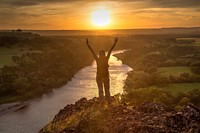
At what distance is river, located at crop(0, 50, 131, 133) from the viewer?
4315 cm

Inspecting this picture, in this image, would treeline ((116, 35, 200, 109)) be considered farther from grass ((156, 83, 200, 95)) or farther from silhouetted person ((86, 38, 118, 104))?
silhouetted person ((86, 38, 118, 104))

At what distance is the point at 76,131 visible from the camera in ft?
64.8

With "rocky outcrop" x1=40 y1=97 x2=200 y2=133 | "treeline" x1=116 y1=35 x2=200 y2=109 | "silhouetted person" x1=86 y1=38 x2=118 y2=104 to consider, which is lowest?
"treeline" x1=116 y1=35 x2=200 y2=109

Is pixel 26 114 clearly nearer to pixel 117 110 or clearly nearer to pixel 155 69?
pixel 117 110

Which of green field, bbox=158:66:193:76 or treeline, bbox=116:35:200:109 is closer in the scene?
treeline, bbox=116:35:200:109

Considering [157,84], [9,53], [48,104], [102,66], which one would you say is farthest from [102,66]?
[9,53]

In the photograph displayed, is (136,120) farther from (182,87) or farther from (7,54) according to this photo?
(7,54)

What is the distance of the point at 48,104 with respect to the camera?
55.9 metres

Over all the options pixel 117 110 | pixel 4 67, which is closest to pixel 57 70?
pixel 4 67

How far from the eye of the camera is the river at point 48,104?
4315cm

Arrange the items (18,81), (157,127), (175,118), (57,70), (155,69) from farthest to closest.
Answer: (57,70)
(155,69)
(18,81)
(175,118)
(157,127)

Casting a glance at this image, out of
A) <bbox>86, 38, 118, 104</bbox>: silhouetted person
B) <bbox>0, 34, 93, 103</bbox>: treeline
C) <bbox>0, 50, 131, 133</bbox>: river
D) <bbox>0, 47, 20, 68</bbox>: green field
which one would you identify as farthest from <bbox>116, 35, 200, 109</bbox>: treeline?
<bbox>0, 47, 20, 68</bbox>: green field

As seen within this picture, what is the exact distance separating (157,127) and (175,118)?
1.63m

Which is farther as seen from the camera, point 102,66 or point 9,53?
point 9,53
